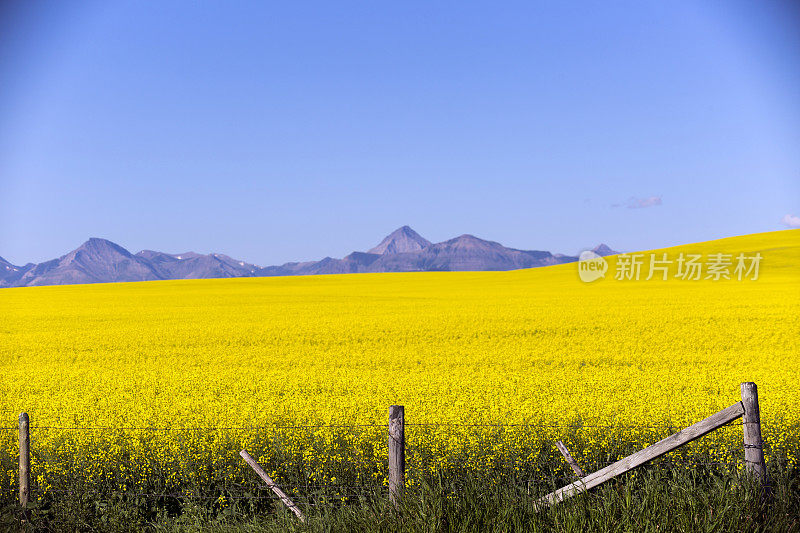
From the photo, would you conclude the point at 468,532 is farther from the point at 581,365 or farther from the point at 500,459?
the point at 581,365

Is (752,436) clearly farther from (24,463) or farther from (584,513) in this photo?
(24,463)

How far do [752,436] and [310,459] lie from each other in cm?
451

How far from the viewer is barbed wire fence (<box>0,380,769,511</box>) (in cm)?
707

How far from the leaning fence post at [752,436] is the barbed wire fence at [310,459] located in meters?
1.12

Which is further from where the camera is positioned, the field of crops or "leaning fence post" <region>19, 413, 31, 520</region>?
the field of crops

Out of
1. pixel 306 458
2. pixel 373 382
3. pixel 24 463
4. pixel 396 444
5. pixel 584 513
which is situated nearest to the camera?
pixel 584 513

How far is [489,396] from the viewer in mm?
10734

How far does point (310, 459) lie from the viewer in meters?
7.24

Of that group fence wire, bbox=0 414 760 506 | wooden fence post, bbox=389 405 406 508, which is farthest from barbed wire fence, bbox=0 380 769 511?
wooden fence post, bbox=389 405 406 508

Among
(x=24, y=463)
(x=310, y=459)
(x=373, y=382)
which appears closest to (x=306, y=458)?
(x=310, y=459)

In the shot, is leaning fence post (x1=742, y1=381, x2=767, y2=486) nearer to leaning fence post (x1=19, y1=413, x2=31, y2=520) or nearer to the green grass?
the green grass

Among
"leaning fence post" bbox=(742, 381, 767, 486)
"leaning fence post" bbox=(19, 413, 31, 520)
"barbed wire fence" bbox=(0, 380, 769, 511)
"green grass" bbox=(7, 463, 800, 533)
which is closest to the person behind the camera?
"green grass" bbox=(7, 463, 800, 533)

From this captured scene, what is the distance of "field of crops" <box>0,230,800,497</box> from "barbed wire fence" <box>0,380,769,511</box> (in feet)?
0.09

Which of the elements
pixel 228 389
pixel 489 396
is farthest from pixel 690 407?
pixel 228 389
